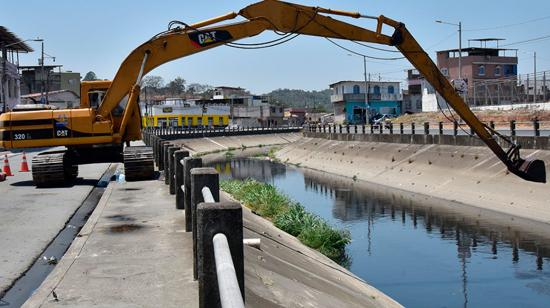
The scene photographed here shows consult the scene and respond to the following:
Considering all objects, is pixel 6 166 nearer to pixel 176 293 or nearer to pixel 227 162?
pixel 176 293

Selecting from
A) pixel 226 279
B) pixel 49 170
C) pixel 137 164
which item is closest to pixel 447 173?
pixel 137 164

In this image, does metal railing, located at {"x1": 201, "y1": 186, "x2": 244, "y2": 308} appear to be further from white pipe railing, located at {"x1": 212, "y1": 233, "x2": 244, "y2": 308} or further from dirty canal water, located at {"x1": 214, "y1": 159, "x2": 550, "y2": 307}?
dirty canal water, located at {"x1": 214, "y1": 159, "x2": 550, "y2": 307}

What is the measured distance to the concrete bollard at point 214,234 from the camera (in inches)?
179

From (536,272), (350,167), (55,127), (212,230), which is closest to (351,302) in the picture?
(212,230)

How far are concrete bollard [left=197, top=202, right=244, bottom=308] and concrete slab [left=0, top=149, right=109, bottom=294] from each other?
424cm

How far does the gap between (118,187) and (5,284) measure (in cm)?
1077

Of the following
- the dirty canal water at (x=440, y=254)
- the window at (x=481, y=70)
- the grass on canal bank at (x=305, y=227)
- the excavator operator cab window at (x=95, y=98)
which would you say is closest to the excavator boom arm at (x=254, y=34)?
the excavator operator cab window at (x=95, y=98)

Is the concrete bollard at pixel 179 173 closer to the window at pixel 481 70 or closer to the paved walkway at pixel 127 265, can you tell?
the paved walkway at pixel 127 265

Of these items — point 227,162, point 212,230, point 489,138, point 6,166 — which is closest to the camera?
point 212,230

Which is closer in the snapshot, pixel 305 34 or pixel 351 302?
pixel 351 302

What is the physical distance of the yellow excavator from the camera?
1905 centimetres

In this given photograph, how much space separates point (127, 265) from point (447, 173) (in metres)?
26.3

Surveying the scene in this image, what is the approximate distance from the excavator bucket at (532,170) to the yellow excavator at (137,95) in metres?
0.07

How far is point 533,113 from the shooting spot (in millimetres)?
51594
